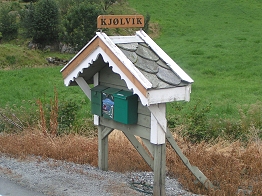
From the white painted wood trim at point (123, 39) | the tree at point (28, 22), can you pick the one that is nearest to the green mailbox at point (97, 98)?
the white painted wood trim at point (123, 39)

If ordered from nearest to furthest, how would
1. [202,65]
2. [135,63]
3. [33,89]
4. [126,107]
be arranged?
1. [135,63]
2. [126,107]
3. [33,89]
4. [202,65]

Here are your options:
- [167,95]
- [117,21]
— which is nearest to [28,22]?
[117,21]

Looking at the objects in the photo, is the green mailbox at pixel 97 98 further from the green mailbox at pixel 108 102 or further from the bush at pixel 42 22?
the bush at pixel 42 22

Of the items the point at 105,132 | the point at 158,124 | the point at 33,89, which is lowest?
the point at 33,89

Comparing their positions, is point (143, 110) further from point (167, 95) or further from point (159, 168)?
point (159, 168)

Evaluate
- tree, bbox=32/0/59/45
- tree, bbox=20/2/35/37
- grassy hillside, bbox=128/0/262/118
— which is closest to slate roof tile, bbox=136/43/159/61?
grassy hillside, bbox=128/0/262/118

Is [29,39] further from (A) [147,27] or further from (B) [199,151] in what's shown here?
(B) [199,151]

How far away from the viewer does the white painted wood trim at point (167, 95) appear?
569 centimetres

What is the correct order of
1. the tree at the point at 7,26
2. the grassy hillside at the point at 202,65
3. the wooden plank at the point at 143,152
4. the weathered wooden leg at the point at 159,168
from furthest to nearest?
the tree at the point at 7,26 → the grassy hillside at the point at 202,65 → the wooden plank at the point at 143,152 → the weathered wooden leg at the point at 159,168

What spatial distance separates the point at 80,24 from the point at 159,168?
24.2m

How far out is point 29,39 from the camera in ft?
106

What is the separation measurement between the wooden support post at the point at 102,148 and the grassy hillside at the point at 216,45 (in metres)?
6.45

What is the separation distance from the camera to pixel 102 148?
7.48 m

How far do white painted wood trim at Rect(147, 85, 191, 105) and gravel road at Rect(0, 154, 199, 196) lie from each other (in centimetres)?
156
